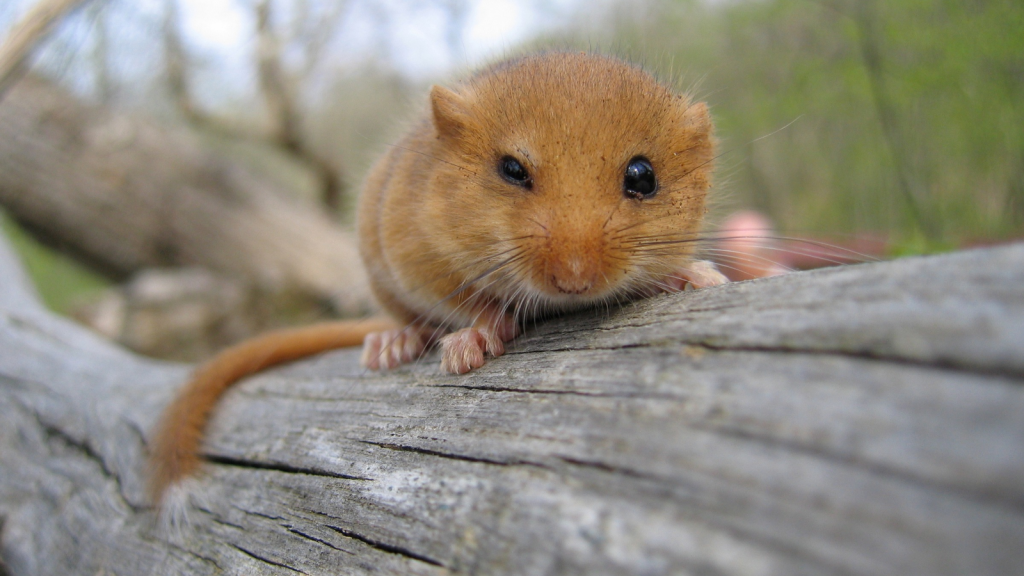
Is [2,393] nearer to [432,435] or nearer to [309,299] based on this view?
[432,435]

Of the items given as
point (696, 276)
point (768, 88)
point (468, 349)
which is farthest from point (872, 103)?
point (468, 349)

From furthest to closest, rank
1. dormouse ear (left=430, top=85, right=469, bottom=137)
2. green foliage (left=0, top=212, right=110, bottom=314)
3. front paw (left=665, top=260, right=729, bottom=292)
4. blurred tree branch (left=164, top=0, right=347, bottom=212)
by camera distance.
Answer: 1. green foliage (left=0, top=212, right=110, bottom=314)
2. blurred tree branch (left=164, top=0, right=347, bottom=212)
3. dormouse ear (left=430, top=85, right=469, bottom=137)
4. front paw (left=665, top=260, right=729, bottom=292)

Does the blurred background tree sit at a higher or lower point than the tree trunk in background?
higher

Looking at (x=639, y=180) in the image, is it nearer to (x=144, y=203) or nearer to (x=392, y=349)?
(x=392, y=349)

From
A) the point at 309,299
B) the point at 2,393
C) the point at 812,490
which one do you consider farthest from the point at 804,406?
the point at 309,299

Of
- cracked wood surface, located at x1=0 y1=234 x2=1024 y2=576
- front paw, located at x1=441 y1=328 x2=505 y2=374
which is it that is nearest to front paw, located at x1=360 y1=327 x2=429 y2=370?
cracked wood surface, located at x1=0 y1=234 x2=1024 y2=576

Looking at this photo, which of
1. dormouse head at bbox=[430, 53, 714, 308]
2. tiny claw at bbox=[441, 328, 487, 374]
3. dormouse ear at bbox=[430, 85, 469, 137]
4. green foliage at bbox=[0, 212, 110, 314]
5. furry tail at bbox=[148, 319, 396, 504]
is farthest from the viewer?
green foliage at bbox=[0, 212, 110, 314]

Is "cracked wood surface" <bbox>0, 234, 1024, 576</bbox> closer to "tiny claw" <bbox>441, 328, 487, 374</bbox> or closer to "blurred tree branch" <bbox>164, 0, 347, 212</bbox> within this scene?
"tiny claw" <bbox>441, 328, 487, 374</bbox>
